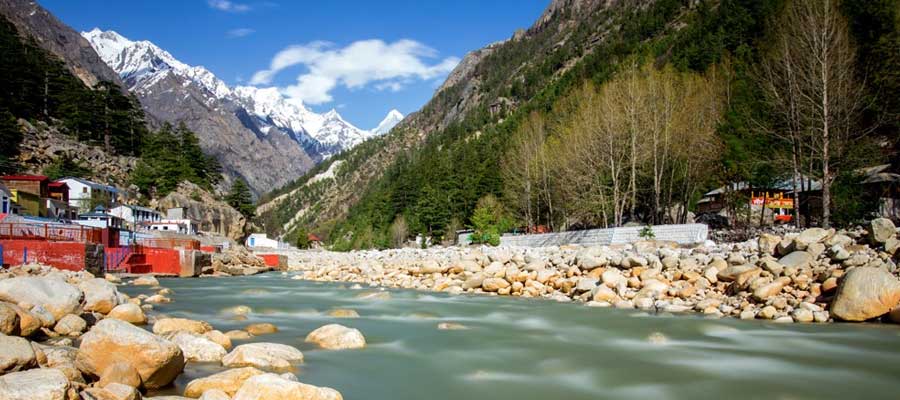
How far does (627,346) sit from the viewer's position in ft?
36.1

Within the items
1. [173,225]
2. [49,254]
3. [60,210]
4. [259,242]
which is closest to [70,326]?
[49,254]

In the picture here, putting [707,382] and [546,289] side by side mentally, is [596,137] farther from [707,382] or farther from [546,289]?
[707,382]

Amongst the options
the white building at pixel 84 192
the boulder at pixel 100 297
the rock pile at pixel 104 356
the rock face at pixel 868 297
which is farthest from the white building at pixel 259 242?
the rock face at pixel 868 297

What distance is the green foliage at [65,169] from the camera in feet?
227

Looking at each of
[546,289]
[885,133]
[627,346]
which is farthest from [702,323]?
[885,133]

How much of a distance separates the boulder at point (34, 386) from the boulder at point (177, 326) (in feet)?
17.3

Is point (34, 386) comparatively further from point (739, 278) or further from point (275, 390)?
point (739, 278)

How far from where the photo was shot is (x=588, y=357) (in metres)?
10.3

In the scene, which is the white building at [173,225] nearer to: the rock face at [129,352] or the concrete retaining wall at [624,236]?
the concrete retaining wall at [624,236]

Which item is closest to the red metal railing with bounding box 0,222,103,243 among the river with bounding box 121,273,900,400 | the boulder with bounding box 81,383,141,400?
the river with bounding box 121,273,900,400

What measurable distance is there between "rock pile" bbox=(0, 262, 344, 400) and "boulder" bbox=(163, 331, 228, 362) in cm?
1

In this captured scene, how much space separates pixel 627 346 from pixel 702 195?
46.0 m

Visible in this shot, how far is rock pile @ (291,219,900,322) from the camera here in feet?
42.5

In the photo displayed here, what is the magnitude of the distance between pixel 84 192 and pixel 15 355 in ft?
234
